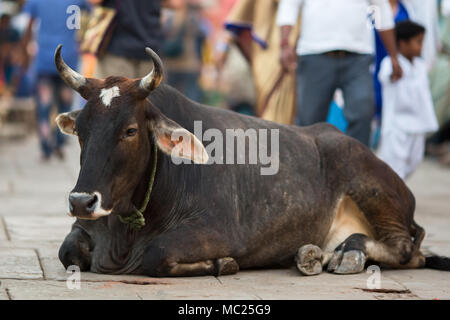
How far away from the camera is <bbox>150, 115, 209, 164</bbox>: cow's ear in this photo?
520cm

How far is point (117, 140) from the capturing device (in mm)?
4996

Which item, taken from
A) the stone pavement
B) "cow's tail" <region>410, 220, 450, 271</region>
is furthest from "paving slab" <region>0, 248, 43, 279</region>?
"cow's tail" <region>410, 220, 450, 271</region>

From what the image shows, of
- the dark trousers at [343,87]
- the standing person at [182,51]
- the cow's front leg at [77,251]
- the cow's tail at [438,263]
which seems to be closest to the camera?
the cow's front leg at [77,251]

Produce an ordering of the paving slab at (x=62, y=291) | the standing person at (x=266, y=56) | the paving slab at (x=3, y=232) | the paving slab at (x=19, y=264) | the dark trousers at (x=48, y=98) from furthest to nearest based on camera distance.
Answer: the dark trousers at (x=48, y=98) → the standing person at (x=266, y=56) → the paving slab at (x=3, y=232) → the paving slab at (x=19, y=264) → the paving slab at (x=62, y=291)

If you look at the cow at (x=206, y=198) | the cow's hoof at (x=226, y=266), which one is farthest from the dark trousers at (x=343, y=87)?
the cow's hoof at (x=226, y=266)

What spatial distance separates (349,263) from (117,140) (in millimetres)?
1572

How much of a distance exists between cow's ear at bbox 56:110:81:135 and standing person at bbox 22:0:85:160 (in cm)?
612

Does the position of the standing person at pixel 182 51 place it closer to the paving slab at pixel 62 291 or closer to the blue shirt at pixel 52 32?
the blue shirt at pixel 52 32

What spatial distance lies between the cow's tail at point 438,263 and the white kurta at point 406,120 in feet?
8.74

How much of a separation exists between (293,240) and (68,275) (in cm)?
135

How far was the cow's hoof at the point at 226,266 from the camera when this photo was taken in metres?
5.31

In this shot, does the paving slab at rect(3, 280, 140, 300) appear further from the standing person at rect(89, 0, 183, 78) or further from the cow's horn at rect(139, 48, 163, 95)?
the standing person at rect(89, 0, 183, 78)

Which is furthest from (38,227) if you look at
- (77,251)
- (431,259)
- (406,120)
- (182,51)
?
(182,51)
